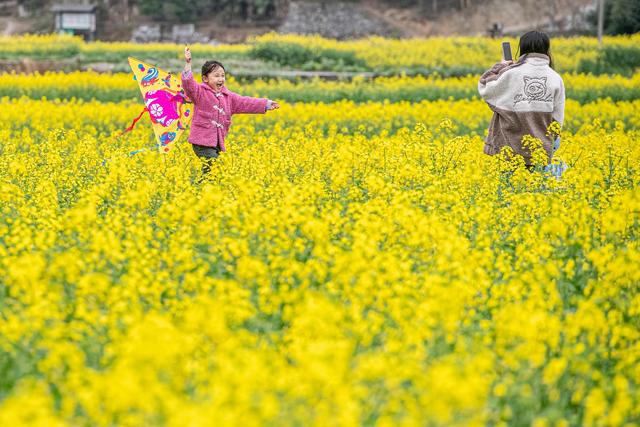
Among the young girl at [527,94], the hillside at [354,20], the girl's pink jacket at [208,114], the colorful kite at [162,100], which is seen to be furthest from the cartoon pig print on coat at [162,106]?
the hillside at [354,20]

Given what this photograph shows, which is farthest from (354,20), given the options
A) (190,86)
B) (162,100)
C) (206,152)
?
(190,86)

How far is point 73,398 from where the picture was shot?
3.00m

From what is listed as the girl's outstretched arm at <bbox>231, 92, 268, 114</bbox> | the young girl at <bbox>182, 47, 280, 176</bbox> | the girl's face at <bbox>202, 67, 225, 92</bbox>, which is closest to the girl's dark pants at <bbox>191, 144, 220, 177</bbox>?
the young girl at <bbox>182, 47, 280, 176</bbox>

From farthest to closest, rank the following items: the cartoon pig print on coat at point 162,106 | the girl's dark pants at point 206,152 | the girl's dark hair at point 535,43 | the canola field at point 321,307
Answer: the cartoon pig print on coat at point 162,106 < the girl's dark pants at point 206,152 < the girl's dark hair at point 535,43 < the canola field at point 321,307

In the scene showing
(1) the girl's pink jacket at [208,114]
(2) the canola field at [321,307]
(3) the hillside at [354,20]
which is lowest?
(2) the canola field at [321,307]

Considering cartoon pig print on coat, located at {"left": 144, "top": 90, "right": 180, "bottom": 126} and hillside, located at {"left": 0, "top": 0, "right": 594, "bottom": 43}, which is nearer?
cartoon pig print on coat, located at {"left": 144, "top": 90, "right": 180, "bottom": 126}

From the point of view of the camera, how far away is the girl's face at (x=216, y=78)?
7281 mm

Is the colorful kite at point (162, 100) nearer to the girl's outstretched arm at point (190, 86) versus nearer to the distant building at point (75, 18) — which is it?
the girl's outstretched arm at point (190, 86)

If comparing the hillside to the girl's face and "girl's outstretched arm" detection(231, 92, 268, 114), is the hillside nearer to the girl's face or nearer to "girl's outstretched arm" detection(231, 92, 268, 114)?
"girl's outstretched arm" detection(231, 92, 268, 114)

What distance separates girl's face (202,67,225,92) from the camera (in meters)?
7.28

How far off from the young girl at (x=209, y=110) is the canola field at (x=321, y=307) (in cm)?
50

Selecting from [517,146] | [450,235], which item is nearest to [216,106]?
[517,146]

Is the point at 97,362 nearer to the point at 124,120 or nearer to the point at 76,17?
the point at 124,120

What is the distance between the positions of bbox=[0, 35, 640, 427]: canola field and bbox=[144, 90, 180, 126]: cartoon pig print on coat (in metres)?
0.73
